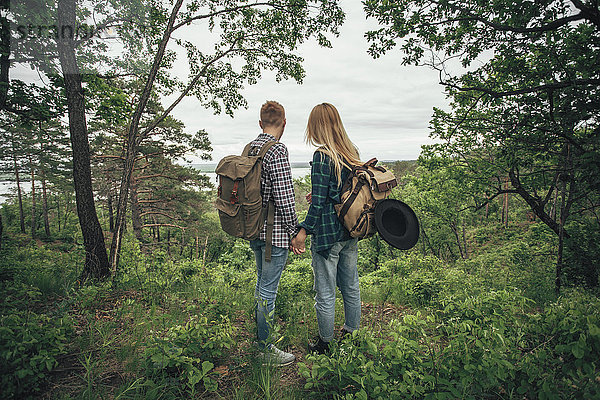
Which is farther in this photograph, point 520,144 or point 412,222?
point 520,144

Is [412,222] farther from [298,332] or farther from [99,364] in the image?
[99,364]

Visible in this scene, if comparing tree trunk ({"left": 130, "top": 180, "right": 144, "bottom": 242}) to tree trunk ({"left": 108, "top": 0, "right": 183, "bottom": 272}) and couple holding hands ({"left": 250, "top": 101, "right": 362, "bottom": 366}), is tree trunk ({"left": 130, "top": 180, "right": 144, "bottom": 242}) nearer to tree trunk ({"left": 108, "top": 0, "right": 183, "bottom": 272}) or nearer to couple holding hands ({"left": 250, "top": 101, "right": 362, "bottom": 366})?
tree trunk ({"left": 108, "top": 0, "right": 183, "bottom": 272})

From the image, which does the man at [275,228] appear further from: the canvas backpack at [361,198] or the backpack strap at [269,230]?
the canvas backpack at [361,198]

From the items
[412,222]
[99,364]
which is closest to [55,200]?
[99,364]

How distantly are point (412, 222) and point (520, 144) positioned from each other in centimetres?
301

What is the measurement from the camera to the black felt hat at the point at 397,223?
6.97ft

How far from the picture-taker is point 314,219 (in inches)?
83.7

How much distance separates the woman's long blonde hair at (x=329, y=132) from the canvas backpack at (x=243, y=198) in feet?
1.45

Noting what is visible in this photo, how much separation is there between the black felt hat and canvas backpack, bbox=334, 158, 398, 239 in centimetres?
6

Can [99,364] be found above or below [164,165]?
below

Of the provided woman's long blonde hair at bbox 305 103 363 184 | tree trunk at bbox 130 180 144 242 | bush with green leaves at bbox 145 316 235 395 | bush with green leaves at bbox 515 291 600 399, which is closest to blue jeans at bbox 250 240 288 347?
bush with green leaves at bbox 145 316 235 395

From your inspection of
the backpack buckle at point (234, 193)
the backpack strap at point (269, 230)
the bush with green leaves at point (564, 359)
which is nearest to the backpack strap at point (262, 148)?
the backpack buckle at point (234, 193)

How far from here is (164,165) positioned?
13.9 metres

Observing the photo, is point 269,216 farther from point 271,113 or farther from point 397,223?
point 397,223
